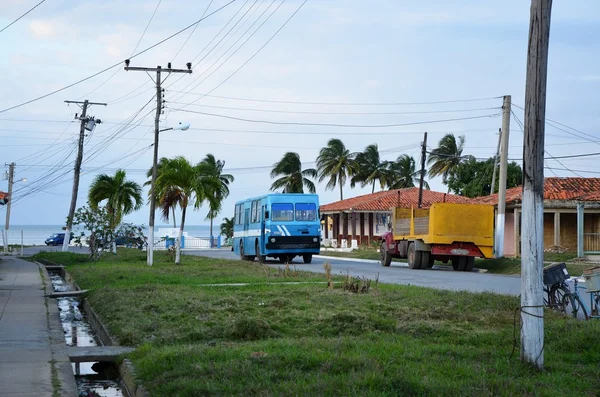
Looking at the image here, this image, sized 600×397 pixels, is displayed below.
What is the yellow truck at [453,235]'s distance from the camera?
1265 inches

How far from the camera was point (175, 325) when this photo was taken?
12500 millimetres

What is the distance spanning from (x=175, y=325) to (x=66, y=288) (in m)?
13.3

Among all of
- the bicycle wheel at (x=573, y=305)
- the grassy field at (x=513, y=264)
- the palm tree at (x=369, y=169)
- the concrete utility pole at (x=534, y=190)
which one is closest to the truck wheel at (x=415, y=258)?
the grassy field at (x=513, y=264)

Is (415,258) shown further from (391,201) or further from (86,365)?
(391,201)

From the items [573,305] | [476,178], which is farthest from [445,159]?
[573,305]

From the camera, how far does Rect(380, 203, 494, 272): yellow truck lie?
32125 mm

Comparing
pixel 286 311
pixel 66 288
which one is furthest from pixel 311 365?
pixel 66 288

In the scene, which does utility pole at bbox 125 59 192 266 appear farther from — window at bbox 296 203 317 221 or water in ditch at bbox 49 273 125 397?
water in ditch at bbox 49 273 125 397

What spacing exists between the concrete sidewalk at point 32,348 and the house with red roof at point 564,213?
1042 inches

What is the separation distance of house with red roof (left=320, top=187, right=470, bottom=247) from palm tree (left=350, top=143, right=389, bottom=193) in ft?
18.6

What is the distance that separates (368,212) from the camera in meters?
62.8

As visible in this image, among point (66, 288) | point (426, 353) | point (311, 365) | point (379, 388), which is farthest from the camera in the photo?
point (66, 288)

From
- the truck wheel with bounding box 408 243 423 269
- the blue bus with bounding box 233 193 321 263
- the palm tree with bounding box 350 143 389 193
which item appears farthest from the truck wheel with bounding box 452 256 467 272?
the palm tree with bounding box 350 143 389 193

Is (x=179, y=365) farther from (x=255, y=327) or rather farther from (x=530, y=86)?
(x=530, y=86)
